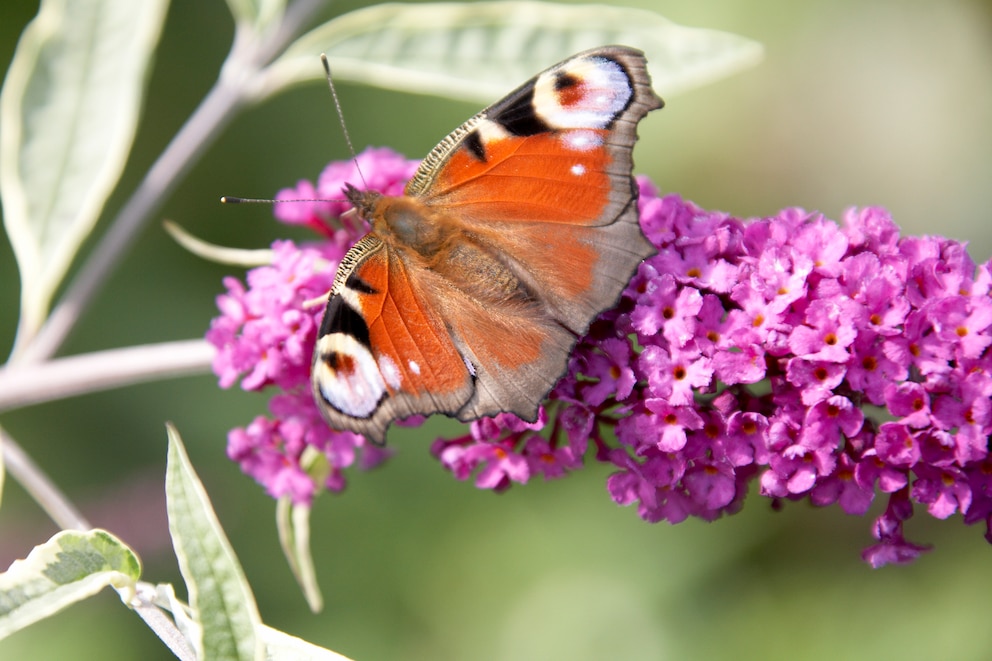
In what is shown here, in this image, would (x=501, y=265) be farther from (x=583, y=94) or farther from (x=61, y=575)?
(x=61, y=575)

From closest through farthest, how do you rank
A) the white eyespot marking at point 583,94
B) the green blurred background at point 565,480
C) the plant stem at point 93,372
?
the white eyespot marking at point 583,94 → the plant stem at point 93,372 → the green blurred background at point 565,480

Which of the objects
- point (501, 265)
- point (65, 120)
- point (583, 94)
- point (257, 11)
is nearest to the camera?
point (583, 94)

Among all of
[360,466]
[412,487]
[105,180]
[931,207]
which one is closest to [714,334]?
[360,466]

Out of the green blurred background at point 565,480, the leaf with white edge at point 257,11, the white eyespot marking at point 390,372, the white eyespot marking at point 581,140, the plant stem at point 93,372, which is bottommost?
the green blurred background at point 565,480

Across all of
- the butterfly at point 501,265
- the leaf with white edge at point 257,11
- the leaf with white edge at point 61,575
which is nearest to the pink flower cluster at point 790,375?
the butterfly at point 501,265

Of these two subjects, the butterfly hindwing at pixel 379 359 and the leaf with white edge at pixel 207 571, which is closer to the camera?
the leaf with white edge at pixel 207 571

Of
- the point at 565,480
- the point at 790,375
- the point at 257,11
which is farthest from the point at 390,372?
the point at 565,480

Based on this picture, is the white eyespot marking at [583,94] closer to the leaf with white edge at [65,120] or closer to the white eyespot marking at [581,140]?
the white eyespot marking at [581,140]
